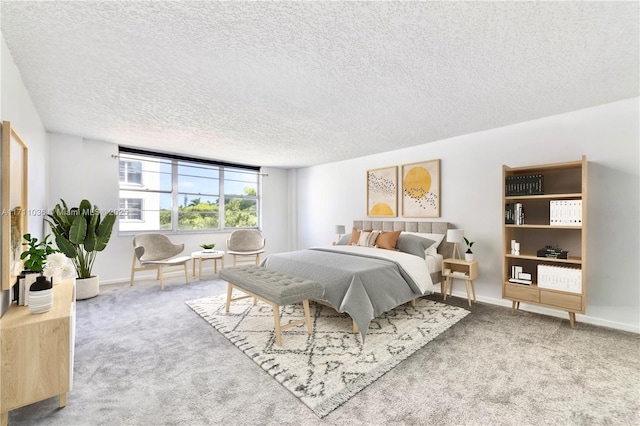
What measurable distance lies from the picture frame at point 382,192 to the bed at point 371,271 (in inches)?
27.5

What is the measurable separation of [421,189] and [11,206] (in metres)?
4.87

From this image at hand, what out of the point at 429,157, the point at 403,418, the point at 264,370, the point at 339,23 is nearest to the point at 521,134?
the point at 429,157

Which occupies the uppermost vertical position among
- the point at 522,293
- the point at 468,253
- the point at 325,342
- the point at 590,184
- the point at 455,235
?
the point at 590,184

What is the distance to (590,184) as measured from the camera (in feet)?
10.7

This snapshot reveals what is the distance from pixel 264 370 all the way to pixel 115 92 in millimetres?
3027

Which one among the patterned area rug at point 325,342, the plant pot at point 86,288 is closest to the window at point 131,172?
the plant pot at point 86,288

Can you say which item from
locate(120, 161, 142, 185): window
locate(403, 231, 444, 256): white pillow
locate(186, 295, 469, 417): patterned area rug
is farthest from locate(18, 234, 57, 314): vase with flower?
locate(403, 231, 444, 256): white pillow

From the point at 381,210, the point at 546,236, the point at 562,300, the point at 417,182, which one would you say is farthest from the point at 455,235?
the point at 381,210

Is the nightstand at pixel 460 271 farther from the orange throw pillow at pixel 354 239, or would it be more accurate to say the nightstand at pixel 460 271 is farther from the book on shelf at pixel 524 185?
the orange throw pillow at pixel 354 239

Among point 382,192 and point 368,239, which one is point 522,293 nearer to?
point 368,239

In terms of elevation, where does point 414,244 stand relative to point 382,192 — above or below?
below

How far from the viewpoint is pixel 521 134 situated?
377 centimetres

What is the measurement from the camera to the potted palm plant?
3.88 metres

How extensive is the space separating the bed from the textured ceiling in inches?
69.3
